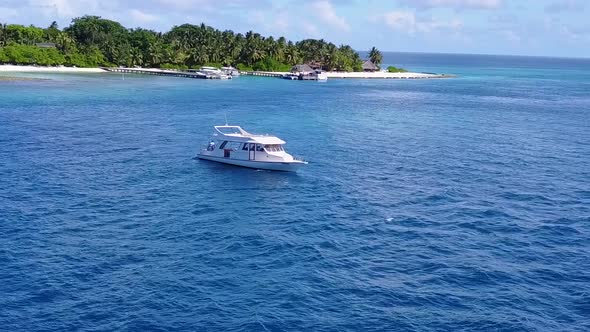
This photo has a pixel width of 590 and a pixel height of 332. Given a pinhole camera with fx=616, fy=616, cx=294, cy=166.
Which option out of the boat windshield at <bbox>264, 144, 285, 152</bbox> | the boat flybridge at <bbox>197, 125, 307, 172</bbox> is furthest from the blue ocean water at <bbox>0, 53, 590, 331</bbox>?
the boat windshield at <bbox>264, 144, 285, 152</bbox>

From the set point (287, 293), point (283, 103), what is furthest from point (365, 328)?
point (283, 103)

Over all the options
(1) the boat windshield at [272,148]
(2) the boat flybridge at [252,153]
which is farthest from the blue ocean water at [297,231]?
(1) the boat windshield at [272,148]

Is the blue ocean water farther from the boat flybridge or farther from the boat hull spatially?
the boat flybridge

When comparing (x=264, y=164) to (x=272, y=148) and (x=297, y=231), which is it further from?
(x=297, y=231)

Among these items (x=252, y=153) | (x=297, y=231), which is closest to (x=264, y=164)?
(x=252, y=153)

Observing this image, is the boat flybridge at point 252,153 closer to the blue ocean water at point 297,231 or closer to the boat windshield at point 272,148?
the boat windshield at point 272,148

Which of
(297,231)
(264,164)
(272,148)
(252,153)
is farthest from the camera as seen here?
(252,153)
